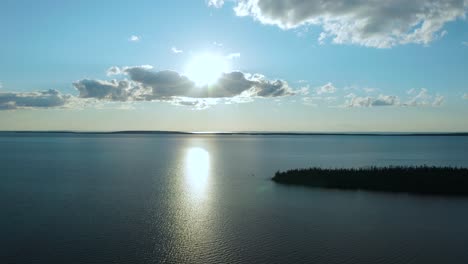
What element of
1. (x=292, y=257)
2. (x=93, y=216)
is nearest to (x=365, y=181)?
(x=292, y=257)

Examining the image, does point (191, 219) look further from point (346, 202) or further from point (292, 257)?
point (346, 202)

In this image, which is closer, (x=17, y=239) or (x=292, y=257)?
(x=292, y=257)

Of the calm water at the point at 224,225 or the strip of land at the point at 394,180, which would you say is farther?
the strip of land at the point at 394,180

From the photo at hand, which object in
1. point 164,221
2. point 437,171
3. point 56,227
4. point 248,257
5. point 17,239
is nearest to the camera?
point 248,257

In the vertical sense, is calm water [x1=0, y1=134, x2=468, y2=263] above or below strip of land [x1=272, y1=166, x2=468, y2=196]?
below

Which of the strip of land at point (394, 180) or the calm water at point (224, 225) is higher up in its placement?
the strip of land at point (394, 180)

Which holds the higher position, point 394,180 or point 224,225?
point 394,180

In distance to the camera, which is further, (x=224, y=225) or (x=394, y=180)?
(x=394, y=180)

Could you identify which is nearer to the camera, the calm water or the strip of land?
the calm water
